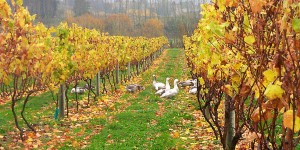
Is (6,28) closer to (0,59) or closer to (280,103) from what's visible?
(0,59)

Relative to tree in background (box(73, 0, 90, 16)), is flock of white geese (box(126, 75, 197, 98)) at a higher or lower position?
lower

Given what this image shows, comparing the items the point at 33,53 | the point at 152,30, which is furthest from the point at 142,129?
the point at 152,30

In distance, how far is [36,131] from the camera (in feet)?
32.0

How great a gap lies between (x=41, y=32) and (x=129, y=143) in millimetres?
3584

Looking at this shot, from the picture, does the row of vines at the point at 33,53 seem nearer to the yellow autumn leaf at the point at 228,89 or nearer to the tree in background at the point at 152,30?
the yellow autumn leaf at the point at 228,89

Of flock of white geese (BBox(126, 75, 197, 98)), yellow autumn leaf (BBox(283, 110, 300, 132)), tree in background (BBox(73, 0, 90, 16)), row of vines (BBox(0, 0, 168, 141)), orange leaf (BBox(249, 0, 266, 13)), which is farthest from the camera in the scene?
tree in background (BBox(73, 0, 90, 16))

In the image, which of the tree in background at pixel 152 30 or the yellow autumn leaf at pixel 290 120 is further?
the tree in background at pixel 152 30

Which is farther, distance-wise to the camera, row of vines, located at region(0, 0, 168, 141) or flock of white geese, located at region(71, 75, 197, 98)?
flock of white geese, located at region(71, 75, 197, 98)

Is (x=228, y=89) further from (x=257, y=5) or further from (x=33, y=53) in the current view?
(x=33, y=53)

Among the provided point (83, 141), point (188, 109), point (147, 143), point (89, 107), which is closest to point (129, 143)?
point (147, 143)

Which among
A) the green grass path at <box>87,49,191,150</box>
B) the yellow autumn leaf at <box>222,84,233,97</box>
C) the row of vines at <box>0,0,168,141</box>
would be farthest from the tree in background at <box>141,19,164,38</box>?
the yellow autumn leaf at <box>222,84,233,97</box>

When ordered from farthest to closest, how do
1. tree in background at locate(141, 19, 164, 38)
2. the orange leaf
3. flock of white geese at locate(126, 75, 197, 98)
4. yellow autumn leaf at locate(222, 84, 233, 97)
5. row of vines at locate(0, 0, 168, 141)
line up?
tree in background at locate(141, 19, 164, 38) < flock of white geese at locate(126, 75, 197, 98) < row of vines at locate(0, 0, 168, 141) < yellow autumn leaf at locate(222, 84, 233, 97) < the orange leaf

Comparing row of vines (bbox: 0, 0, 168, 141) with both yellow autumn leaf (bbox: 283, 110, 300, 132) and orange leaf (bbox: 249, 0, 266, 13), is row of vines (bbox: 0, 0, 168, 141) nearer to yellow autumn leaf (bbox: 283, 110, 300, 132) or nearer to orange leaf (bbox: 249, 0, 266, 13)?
orange leaf (bbox: 249, 0, 266, 13)

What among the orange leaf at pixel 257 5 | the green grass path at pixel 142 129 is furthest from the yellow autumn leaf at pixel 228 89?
the green grass path at pixel 142 129
